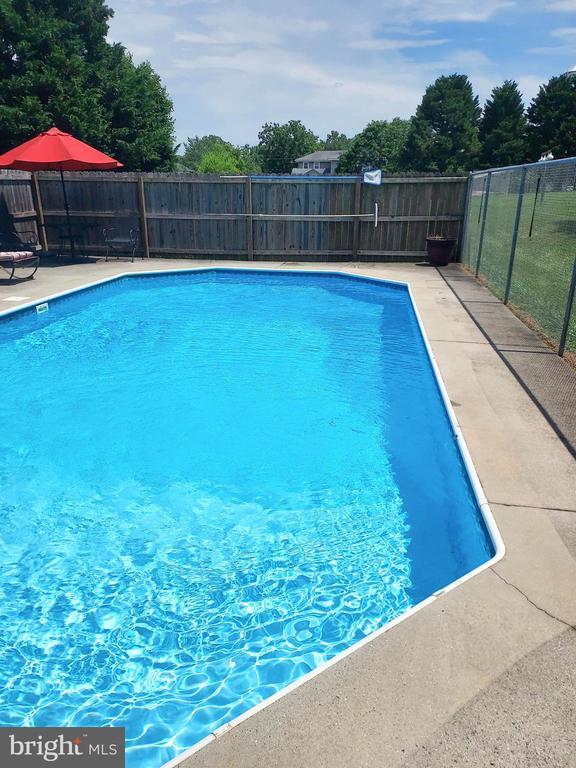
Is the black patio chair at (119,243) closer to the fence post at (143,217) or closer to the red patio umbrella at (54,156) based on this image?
the fence post at (143,217)

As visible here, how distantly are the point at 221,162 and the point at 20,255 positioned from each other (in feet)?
236

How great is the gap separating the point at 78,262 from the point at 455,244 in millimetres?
9459

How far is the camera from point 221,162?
251ft

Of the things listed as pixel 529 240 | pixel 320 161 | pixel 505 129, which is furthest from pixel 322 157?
pixel 529 240

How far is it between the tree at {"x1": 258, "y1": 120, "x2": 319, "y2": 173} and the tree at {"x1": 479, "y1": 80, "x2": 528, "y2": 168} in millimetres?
51890

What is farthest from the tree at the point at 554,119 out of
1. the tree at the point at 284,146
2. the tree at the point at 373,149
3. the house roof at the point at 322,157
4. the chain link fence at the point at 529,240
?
the tree at the point at 284,146

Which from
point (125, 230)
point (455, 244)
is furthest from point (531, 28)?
point (125, 230)

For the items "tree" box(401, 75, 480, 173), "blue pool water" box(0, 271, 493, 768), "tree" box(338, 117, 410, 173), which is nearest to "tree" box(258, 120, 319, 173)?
"tree" box(338, 117, 410, 173)

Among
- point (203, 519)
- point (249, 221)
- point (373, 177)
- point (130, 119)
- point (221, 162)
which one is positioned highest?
point (221, 162)

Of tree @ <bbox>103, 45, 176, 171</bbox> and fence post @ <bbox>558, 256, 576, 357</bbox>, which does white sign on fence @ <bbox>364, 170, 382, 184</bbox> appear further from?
tree @ <bbox>103, 45, 176, 171</bbox>

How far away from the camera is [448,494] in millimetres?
4211

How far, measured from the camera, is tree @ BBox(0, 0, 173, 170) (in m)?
16.6

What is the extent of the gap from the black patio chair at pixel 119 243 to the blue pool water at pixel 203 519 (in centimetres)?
589

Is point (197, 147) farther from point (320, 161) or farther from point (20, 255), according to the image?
point (20, 255)
